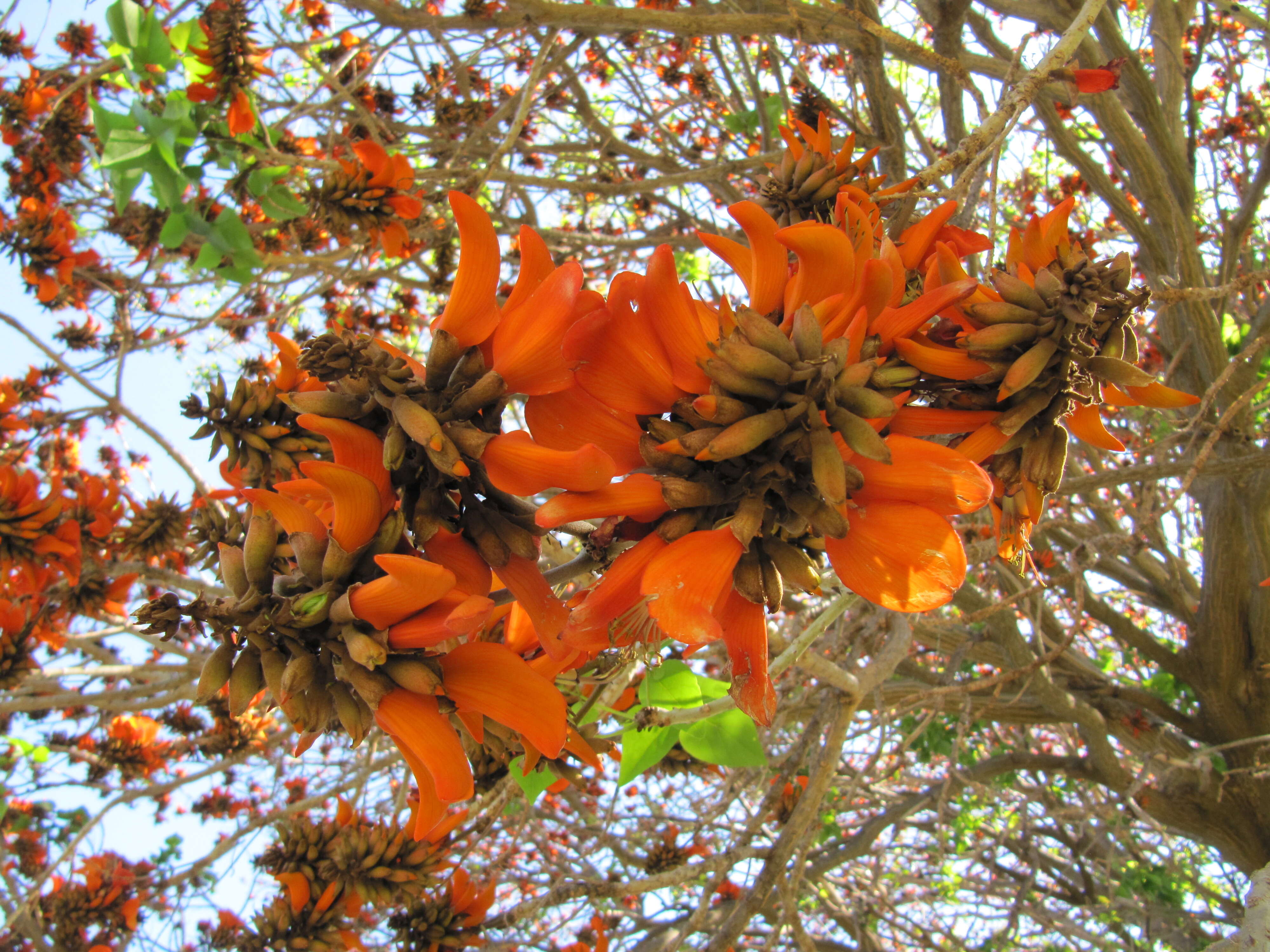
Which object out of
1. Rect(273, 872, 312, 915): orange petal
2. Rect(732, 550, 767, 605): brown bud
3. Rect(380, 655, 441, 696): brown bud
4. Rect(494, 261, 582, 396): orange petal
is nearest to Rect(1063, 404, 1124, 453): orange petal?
Rect(732, 550, 767, 605): brown bud

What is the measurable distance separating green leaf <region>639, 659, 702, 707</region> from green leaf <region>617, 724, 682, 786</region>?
0.12 ft

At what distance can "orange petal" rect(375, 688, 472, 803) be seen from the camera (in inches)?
19.0

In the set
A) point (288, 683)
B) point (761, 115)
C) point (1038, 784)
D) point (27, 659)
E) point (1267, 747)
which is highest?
point (761, 115)

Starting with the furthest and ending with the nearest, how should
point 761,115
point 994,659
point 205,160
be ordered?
point 994,659
point 761,115
point 205,160

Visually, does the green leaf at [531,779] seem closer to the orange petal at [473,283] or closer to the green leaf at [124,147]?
the orange petal at [473,283]

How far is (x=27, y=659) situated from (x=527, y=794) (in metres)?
1.42

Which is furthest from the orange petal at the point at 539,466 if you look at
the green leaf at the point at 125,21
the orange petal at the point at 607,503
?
the green leaf at the point at 125,21

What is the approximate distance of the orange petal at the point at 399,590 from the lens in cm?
43

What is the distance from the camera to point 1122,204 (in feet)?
7.43


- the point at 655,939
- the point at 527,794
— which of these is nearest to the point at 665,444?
the point at 527,794

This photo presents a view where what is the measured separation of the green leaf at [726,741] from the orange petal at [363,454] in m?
0.68

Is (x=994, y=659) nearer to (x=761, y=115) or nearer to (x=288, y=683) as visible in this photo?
(x=761, y=115)

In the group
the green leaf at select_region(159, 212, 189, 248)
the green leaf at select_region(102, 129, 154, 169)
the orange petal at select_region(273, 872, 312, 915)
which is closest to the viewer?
the orange petal at select_region(273, 872, 312, 915)

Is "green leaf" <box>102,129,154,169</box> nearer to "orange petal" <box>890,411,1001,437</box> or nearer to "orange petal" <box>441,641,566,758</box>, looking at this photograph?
"orange petal" <box>441,641,566,758</box>
